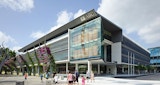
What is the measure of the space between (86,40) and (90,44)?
2.21m

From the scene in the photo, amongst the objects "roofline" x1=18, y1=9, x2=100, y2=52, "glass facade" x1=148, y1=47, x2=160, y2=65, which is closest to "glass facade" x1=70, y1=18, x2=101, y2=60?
"roofline" x1=18, y1=9, x2=100, y2=52

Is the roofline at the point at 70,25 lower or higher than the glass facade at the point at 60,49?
higher

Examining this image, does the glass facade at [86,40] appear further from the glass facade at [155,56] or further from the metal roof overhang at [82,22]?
the glass facade at [155,56]

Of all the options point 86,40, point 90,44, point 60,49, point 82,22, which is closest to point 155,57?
point 60,49

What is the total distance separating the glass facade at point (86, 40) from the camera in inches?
1906

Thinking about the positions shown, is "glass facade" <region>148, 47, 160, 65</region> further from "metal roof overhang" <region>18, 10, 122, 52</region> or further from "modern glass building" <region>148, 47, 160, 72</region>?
"metal roof overhang" <region>18, 10, 122, 52</region>

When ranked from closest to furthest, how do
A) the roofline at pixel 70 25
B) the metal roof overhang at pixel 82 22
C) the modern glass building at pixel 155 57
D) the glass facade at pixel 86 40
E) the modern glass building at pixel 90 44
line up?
1. the glass facade at pixel 86 40
2. the modern glass building at pixel 90 44
3. the roofline at pixel 70 25
4. the metal roof overhang at pixel 82 22
5. the modern glass building at pixel 155 57

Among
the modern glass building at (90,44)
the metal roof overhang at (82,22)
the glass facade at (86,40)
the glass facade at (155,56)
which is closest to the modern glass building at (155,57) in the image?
the glass facade at (155,56)

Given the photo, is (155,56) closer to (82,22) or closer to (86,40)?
(82,22)

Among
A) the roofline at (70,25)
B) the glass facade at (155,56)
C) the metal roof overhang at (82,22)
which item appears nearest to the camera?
the roofline at (70,25)

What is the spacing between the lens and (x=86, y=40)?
52188 millimetres

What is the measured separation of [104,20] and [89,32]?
5311 mm

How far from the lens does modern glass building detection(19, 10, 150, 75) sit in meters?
49.3

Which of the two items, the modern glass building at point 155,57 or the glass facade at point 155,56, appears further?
the glass facade at point 155,56
